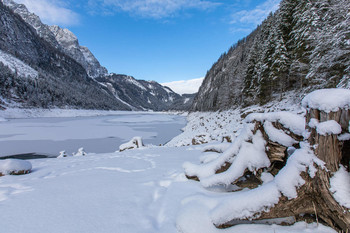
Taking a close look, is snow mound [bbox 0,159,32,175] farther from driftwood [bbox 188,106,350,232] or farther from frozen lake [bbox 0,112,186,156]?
frozen lake [bbox 0,112,186,156]

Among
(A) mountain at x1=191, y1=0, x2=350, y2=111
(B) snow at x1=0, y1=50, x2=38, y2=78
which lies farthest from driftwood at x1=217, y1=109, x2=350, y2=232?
(B) snow at x1=0, y1=50, x2=38, y2=78

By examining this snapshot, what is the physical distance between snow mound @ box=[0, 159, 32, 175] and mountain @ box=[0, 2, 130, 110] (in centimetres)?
6671

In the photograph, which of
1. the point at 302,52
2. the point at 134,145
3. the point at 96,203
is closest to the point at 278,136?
the point at 96,203

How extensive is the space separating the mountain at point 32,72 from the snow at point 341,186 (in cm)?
7311

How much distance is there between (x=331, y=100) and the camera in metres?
1.62

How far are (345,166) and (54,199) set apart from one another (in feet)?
12.9

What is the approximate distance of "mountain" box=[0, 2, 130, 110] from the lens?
61031mm

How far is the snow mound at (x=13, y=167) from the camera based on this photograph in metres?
4.21

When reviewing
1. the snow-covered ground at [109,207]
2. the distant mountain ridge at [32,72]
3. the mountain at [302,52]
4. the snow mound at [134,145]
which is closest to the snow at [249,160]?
the snow-covered ground at [109,207]

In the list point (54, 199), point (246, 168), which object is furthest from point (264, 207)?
point (54, 199)

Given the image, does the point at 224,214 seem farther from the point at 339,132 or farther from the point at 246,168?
the point at 339,132

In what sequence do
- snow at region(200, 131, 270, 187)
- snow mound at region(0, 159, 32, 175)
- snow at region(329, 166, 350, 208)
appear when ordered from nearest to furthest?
1. snow at region(329, 166, 350, 208)
2. snow at region(200, 131, 270, 187)
3. snow mound at region(0, 159, 32, 175)

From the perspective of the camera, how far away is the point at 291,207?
5.62 ft

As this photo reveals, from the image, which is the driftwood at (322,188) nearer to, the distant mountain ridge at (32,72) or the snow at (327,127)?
the snow at (327,127)
